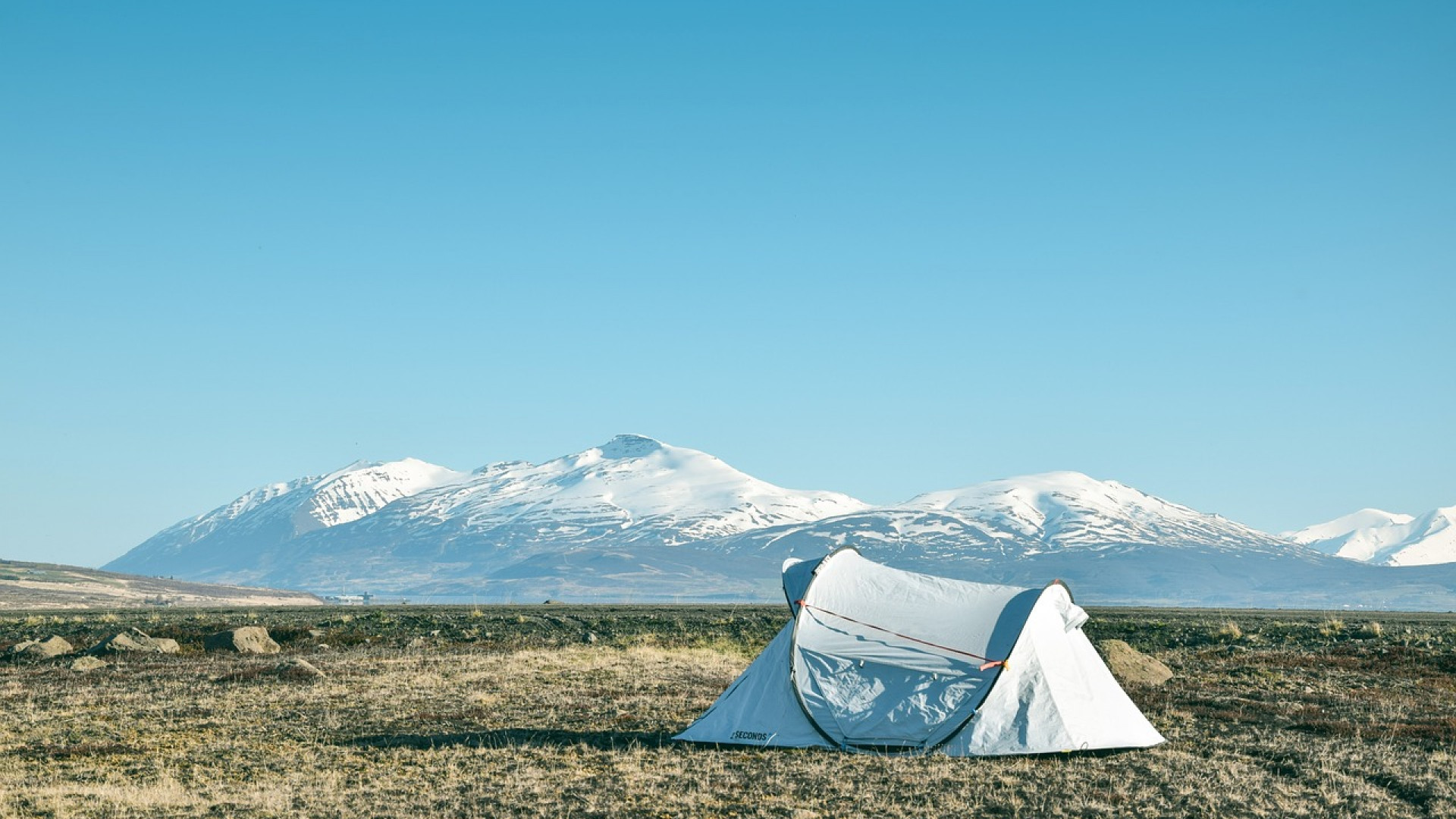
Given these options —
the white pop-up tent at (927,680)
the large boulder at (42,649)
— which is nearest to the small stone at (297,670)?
the large boulder at (42,649)

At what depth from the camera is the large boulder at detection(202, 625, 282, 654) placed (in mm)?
40500

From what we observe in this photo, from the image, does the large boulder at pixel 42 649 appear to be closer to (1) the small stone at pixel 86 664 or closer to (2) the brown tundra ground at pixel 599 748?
(2) the brown tundra ground at pixel 599 748

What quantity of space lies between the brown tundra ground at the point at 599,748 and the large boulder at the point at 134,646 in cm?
122

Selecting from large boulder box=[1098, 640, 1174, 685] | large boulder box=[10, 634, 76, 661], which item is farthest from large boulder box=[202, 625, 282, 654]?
large boulder box=[1098, 640, 1174, 685]

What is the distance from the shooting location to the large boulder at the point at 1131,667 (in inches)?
1200

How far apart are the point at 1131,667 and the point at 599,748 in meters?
15.0

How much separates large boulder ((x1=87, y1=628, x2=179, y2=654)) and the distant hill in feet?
260

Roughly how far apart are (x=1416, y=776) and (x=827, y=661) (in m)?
8.65

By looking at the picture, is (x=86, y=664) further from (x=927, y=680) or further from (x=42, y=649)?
(x=927, y=680)

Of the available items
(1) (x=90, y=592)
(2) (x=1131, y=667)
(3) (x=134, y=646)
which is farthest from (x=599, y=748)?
(1) (x=90, y=592)

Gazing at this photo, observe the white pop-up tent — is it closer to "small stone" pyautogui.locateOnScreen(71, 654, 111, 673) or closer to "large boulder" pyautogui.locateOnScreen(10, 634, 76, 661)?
"small stone" pyautogui.locateOnScreen(71, 654, 111, 673)

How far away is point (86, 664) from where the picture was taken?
3584cm

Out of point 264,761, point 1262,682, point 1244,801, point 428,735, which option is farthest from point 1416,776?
point 264,761

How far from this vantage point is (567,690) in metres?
29.6
